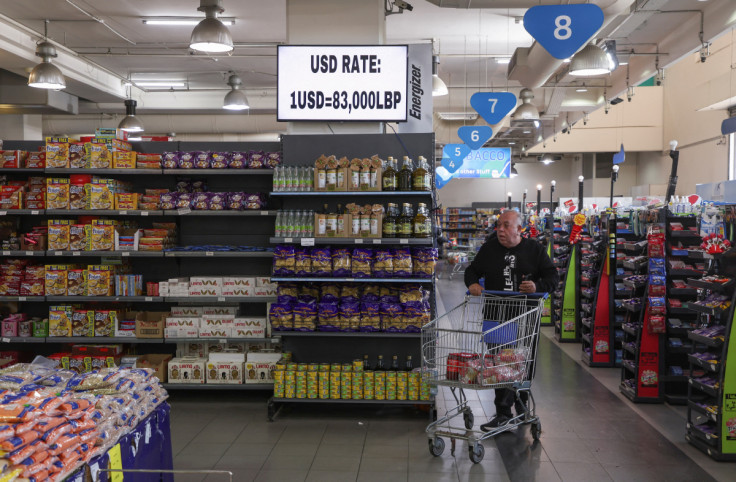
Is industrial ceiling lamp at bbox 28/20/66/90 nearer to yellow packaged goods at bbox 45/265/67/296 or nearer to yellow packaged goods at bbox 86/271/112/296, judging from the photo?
yellow packaged goods at bbox 45/265/67/296

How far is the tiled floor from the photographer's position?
4.49 metres

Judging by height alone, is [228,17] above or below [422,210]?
above

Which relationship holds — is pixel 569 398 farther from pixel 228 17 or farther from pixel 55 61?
pixel 55 61

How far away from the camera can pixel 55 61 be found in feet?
40.8

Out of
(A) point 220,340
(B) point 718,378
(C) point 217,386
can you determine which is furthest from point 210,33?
(B) point 718,378

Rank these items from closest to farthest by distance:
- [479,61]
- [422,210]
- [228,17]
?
[422,210]
[228,17]
[479,61]

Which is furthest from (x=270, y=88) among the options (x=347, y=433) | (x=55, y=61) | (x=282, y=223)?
(x=347, y=433)

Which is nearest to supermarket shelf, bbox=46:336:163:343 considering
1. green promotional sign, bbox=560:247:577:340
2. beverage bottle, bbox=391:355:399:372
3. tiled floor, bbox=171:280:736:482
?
tiled floor, bbox=171:280:736:482

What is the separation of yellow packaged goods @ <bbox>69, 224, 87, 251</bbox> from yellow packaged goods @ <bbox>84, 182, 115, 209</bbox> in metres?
0.26

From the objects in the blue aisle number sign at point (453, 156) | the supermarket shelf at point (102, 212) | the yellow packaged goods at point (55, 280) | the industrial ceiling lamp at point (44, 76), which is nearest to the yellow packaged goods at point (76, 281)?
the yellow packaged goods at point (55, 280)

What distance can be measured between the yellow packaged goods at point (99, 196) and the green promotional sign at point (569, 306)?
6.19 m

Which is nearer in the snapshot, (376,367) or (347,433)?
(347,433)

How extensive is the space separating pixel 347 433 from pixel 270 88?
1319 centimetres

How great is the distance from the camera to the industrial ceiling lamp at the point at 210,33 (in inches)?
280
